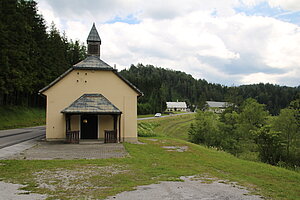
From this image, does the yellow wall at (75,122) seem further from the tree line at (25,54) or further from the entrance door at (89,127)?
the tree line at (25,54)

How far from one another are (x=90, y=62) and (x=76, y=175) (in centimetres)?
1241

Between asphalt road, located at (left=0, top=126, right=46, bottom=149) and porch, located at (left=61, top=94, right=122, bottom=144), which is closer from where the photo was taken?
asphalt road, located at (left=0, top=126, right=46, bottom=149)

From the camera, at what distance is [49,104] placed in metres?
18.2

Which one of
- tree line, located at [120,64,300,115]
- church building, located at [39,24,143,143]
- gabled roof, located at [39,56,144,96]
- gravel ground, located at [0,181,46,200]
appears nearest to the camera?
gravel ground, located at [0,181,46,200]

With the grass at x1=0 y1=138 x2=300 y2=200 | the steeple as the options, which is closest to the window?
the steeple

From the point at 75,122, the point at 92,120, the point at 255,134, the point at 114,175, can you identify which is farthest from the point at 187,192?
the point at 255,134

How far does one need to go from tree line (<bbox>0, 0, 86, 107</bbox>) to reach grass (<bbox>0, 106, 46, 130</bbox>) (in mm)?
1552

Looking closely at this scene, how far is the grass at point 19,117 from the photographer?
28.2 meters

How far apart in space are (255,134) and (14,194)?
806 inches

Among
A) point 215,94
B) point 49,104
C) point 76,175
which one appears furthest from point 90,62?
point 215,94

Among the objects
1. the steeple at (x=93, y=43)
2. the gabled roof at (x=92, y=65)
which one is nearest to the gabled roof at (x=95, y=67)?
the gabled roof at (x=92, y=65)

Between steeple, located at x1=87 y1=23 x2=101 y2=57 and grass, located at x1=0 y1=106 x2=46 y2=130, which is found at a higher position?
steeple, located at x1=87 y1=23 x2=101 y2=57

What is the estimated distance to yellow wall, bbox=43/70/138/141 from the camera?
18.2 m

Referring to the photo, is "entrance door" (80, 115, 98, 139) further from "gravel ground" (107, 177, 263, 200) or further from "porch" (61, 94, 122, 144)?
"gravel ground" (107, 177, 263, 200)
